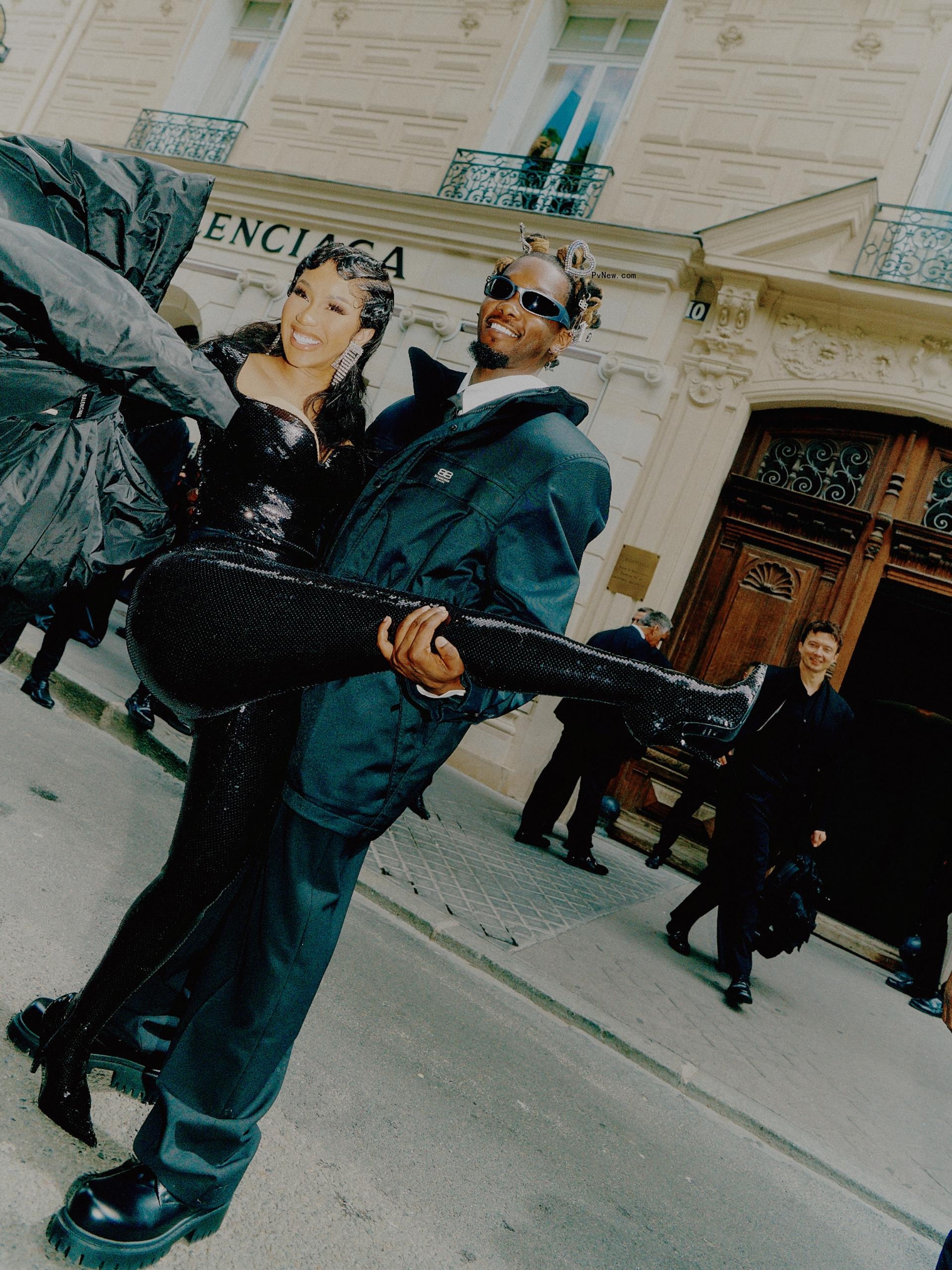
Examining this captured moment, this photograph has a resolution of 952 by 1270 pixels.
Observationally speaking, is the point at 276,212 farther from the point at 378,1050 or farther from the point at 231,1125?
the point at 231,1125

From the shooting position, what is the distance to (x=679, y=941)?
533cm

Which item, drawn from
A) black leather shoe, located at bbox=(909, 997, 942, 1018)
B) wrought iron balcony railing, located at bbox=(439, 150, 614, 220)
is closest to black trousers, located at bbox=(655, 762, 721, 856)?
black leather shoe, located at bbox=(909, 997, 942, 1018)

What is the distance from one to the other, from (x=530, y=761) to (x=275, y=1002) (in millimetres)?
6392

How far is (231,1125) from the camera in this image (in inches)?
61.3

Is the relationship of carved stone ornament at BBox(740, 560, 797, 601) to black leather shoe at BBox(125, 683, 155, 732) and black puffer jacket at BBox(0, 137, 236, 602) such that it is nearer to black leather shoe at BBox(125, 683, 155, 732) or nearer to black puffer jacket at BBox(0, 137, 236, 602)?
black leather shoe at BBox(125, 683, 155, 732)

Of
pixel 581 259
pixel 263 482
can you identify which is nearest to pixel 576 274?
pixel 581 259

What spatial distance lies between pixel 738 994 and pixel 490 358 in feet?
13.2

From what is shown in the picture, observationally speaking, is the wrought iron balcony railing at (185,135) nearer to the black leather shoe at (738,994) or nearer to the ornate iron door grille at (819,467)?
the ornate iron door grille at (819,467)

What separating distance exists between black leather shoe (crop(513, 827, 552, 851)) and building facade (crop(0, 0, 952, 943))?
146 centimetres

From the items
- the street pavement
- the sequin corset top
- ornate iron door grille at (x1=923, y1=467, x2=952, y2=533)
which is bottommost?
the street pavement

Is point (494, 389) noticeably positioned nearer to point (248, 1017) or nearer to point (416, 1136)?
point (248, 1017)

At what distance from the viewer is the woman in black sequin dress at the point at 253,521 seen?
1.57m

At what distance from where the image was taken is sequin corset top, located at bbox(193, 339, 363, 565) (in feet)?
5.71

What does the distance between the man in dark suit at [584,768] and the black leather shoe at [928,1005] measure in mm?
2576
